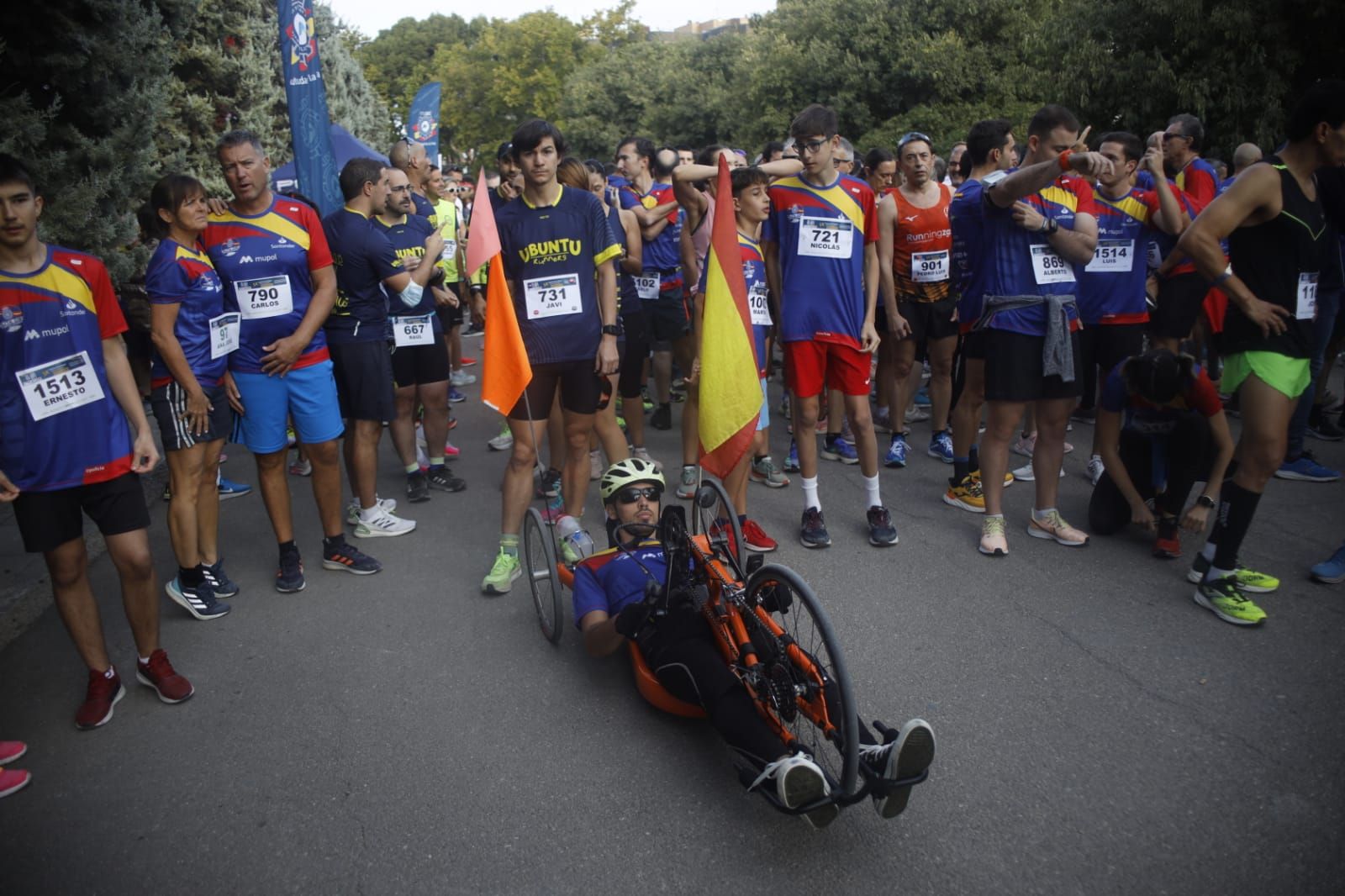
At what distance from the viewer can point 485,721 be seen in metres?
3.67

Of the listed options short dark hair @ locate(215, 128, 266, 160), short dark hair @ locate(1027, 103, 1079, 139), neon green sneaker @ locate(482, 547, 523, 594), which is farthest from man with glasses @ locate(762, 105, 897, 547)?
short dark hair @ locate(215, 128, 266, 160)

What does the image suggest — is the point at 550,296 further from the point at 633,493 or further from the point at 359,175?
the point at 359,175

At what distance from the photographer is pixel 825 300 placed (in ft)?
17.3

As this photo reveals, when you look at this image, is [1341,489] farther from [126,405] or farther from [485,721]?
[126,405]

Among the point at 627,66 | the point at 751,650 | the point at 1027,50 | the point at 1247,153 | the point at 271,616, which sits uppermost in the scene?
the point at 627,66

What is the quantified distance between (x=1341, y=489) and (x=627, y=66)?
121 feet

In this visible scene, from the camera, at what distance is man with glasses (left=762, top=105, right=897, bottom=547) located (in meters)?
5.24

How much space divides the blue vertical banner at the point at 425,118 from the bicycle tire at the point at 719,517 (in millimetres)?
9460

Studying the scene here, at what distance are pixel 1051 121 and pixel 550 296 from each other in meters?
2.80

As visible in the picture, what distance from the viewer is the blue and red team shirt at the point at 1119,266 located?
5.79 meters

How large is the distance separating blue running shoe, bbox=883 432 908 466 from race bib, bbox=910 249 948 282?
3.95 ft

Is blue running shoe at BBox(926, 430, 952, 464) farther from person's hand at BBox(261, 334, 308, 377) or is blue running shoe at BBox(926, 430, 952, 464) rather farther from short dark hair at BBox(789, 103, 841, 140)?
person's hand at BBox(261, 334, 308, 377)

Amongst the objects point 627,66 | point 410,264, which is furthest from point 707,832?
point 627,66

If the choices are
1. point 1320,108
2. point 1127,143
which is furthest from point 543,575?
point 1127,143
